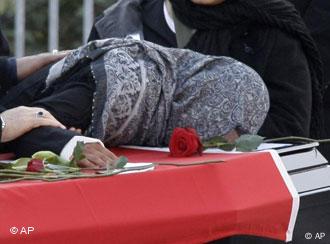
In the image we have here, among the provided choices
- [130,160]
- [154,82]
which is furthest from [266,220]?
[154,82]

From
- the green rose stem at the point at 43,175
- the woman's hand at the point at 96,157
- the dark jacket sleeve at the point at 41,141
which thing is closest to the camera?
the green rose stem at the point at 43,175

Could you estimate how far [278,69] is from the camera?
3.29 metres

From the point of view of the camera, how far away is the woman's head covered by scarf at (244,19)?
328 centimetres

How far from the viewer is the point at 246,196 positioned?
7.74 feet

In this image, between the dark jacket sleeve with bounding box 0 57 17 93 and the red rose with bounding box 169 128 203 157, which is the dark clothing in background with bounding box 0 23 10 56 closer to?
the dark jacket sleeve with bounding box 0 57 17 93

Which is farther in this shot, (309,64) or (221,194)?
(309,64)

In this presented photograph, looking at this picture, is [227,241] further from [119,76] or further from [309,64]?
[309,64]

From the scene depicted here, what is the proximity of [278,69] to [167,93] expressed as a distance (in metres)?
0.56

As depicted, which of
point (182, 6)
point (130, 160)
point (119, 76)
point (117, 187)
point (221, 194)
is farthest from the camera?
point (182, 6)

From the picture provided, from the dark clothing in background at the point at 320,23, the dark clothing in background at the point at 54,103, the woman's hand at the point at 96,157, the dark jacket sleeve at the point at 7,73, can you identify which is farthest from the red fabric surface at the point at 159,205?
the dark clothing in background at the point at 320,23

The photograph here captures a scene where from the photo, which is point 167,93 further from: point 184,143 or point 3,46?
point 3,46

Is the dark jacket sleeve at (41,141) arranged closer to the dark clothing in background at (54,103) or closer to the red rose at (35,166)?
the dark clothing in background at (54,103)

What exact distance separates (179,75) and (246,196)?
652mm

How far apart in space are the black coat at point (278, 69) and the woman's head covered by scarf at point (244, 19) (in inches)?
0.9
